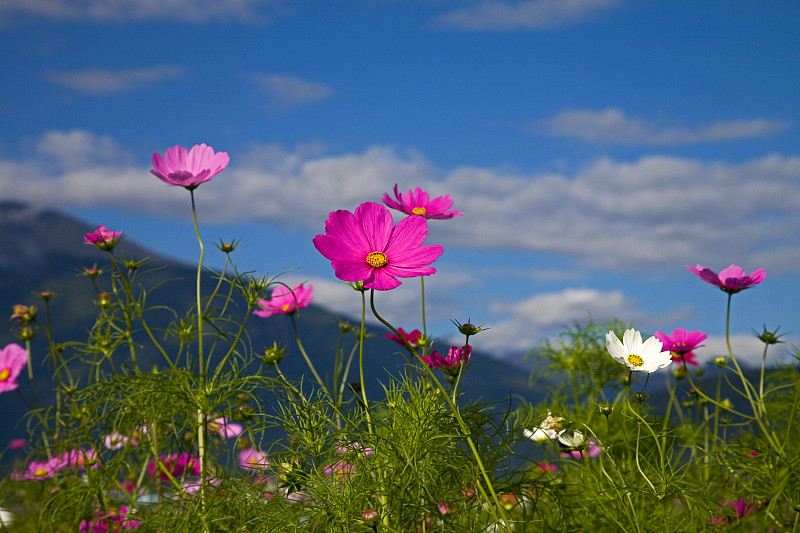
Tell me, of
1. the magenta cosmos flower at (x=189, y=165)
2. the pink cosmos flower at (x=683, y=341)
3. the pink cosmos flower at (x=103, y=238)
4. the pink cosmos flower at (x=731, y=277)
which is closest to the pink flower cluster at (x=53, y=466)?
the pink cosmos flower at (x=103, y=238)

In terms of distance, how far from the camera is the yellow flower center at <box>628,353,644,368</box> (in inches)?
49.2

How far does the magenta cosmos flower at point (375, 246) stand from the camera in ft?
3.14

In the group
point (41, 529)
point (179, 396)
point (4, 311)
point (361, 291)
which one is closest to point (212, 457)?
point (179, 396)

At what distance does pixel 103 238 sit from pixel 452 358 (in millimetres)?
897

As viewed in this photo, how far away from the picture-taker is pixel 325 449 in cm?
124

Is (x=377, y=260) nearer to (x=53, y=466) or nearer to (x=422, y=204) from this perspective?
(x=422, y=204)

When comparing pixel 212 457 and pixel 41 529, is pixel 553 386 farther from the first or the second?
pixel 41 529

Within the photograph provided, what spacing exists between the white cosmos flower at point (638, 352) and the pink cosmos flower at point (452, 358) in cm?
25

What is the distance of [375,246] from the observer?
101 centimetres

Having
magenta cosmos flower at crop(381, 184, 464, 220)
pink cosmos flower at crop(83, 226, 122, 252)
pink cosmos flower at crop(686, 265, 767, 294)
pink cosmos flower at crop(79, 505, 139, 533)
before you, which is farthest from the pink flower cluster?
pink cosmos flower at crop(686, 265, 767, 294)

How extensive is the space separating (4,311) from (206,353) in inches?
2304

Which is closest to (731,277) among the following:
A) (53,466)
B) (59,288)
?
(53,466)

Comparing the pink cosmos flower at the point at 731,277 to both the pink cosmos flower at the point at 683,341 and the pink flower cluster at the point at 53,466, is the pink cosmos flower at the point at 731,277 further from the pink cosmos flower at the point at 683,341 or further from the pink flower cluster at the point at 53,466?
the pink flower cluster at the point at 53,466

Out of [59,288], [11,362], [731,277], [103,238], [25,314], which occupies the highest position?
[103,238]
